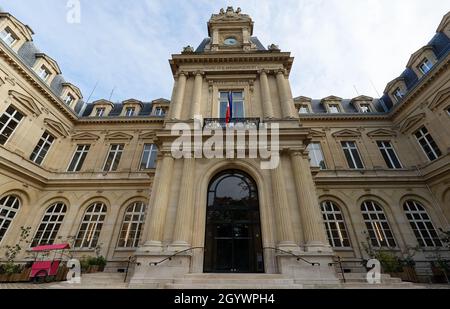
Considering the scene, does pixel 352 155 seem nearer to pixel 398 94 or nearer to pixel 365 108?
pixel 365 108

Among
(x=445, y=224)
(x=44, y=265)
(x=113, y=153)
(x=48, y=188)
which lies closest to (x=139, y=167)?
(x=113, y=153)

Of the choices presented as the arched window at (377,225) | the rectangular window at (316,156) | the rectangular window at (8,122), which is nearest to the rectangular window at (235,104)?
the rectangular window at (316,156)

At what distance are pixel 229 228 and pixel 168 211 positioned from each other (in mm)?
2520

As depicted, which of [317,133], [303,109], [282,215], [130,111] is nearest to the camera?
[282,215]

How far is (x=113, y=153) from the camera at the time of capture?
1572 cm

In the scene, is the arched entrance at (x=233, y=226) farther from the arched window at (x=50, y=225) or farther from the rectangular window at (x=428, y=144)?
the rectangular window at (x=428, y=144)

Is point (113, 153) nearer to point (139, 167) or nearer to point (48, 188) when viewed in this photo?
point (139, 167)

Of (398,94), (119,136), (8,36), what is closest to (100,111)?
(119,136)

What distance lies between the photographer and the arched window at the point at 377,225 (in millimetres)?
11758

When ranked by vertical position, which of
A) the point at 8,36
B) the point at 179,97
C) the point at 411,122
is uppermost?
the point at 8,36

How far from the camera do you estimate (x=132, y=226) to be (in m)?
12.8

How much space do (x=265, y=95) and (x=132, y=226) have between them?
1110 centimetres

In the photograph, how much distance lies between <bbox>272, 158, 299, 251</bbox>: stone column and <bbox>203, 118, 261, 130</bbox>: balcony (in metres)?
2.53

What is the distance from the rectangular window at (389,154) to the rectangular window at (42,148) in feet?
77.2
